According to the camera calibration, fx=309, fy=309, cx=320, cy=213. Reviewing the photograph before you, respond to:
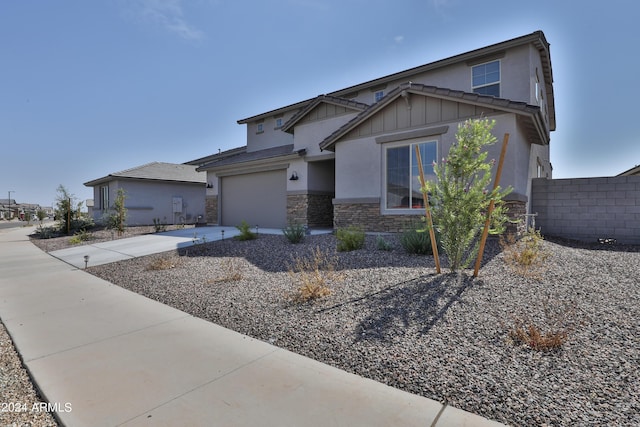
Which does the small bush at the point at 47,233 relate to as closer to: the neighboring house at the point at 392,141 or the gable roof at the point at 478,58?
the neighboring house at the point at 392,141

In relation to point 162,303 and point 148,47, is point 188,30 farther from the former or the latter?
point 162,303

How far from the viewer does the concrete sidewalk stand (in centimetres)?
217

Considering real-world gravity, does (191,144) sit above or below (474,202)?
above

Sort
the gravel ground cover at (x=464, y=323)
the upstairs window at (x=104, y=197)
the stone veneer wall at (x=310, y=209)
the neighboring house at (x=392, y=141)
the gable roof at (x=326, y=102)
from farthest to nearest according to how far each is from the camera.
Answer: the upstairs window at (x=104, y=197) < the stone veneer wall at (x=310, y=209) < the gable roof at (x=326, y=102) < the neighboring house at (x=392, y=141) < the gravel ground cover at (x=464, y=323)

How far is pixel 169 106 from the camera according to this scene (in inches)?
608

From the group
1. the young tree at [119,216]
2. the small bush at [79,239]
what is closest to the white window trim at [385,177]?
the small bush at [79,239]

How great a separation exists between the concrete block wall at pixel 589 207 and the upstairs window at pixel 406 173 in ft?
14.0

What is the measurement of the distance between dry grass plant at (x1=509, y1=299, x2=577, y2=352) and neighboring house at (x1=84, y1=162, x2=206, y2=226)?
2029 cm

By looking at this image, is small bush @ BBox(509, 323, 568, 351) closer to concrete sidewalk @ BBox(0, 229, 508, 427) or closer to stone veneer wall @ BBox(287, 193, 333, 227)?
concrete sidewalk @ BBox(0, 229, 508, 427)

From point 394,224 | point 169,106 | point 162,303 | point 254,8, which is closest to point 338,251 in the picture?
Result: point 394,224

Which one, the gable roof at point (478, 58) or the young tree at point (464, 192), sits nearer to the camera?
the young tree at point (464, 192)

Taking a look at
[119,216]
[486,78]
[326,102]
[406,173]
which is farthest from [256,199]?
[486,78]

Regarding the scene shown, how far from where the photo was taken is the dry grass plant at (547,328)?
2895mm

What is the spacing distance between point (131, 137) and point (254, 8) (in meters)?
17.4
